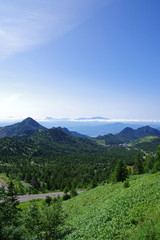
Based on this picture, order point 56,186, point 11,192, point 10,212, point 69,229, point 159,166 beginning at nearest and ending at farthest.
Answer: point 10,212
point 69,229
point 11,192
point 159,166
point 56,186

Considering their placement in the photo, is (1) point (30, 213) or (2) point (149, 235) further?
(1) point (30, 213)

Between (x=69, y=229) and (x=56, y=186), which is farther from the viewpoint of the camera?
(x=56, y=186)

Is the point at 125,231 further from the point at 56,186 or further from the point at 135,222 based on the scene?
the point at 56,186

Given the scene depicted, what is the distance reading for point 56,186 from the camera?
12575cm

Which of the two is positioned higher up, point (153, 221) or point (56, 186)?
point (153, 221)

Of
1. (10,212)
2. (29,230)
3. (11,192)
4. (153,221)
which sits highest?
(153,221)

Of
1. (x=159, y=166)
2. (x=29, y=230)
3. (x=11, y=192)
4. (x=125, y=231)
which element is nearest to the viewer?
(x=125, y=231)

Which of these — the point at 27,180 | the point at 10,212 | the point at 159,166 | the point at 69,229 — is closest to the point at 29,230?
the point at 10,212

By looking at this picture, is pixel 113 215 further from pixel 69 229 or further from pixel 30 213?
pixel 30 213

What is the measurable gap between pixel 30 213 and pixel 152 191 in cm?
2069

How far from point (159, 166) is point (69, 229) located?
48.9 metres

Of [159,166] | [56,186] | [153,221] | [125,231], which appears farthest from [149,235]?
[56,186]

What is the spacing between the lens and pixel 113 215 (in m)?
20.4

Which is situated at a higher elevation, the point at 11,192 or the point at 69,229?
the point at 69,229
